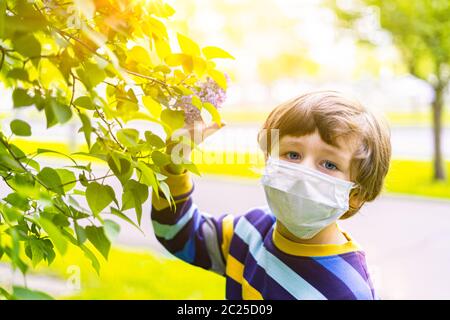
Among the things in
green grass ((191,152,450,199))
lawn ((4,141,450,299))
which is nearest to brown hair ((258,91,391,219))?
lawn ((4,141,450,299))

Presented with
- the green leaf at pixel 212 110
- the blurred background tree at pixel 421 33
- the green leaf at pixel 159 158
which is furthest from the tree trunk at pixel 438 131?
the green leaf at pixel 159 158

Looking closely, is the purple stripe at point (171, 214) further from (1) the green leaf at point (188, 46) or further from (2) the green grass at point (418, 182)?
(2) the green grass at point (418, 182)

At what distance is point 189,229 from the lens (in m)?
1.30

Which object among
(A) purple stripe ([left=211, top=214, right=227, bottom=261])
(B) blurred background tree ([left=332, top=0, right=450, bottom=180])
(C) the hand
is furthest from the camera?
(B) blurred background tree ([left=332, top=0, right=450, bottom=180])

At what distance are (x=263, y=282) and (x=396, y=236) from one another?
375 centimetres

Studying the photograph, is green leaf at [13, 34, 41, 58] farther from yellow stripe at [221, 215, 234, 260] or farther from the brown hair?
yellow stripe at [221, 215, 234, 260]

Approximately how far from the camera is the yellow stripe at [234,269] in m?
1.25

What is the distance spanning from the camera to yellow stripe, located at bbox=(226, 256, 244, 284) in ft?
4.09

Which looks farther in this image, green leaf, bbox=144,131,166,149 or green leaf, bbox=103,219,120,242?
green leaf, bbox=144,131,166,149

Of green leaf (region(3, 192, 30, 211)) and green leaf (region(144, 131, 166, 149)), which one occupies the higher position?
green leaf (region(144, 131, 166, 149))

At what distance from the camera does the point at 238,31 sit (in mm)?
7164

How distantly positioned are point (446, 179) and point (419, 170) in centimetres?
86

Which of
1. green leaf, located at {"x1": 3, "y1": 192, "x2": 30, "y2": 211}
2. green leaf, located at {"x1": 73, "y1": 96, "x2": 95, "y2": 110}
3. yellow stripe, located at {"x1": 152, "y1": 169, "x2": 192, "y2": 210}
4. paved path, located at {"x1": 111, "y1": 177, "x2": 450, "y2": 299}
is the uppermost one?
green leaf, located at {"x1": 73, "y1": 96, "x2": 95, "y2": 110}

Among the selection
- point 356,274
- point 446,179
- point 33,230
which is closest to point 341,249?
point 356,274
